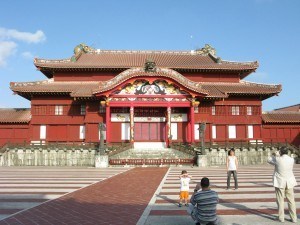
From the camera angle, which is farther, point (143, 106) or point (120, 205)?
point (143, 106)

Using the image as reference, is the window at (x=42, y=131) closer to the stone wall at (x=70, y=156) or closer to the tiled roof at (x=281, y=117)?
the stone wall at (x=70, y=156)

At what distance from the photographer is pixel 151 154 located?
3052 cm

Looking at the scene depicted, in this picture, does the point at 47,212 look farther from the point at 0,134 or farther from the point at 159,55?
the point at 159,55

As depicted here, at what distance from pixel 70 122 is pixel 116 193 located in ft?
84.8

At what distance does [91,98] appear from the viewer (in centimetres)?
3488

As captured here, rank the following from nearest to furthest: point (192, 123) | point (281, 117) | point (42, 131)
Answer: point (192, 123) → point (42, 131) → point (281, 117)

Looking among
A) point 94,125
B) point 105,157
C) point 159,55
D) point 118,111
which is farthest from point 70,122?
point 159,55

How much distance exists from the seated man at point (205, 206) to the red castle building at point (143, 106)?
2719cm

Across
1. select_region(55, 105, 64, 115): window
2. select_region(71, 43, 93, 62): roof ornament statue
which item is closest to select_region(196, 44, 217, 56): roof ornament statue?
select_region(71, 43, 93, 62): roof ornament statue

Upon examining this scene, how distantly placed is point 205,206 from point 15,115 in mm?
35662

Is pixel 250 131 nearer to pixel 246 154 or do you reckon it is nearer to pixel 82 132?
pixel 246 154

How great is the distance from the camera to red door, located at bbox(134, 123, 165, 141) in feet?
120

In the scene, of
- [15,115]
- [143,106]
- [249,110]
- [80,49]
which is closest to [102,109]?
[143,106]

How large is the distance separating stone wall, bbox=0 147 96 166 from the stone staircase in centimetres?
289
